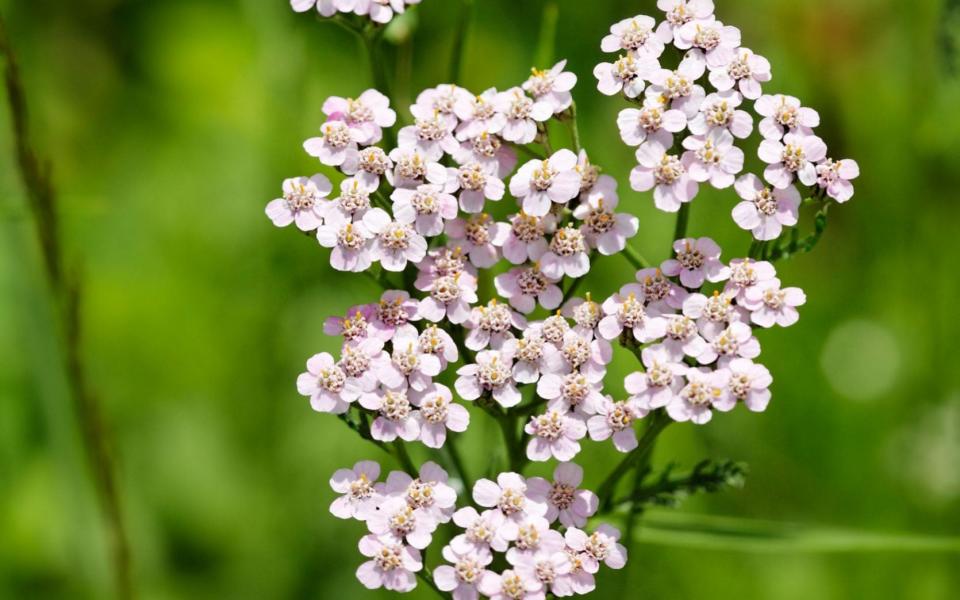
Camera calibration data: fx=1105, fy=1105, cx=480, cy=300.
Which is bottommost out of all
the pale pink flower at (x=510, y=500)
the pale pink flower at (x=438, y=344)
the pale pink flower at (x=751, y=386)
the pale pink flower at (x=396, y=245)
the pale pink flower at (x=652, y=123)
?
the pale pink flower at (x=510, y=500)

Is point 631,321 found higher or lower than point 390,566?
higher

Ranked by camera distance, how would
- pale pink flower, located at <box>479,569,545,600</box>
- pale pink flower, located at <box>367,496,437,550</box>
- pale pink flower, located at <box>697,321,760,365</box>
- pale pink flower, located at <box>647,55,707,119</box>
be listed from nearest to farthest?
pale pink flower, located at <box>479,569,545,600</box> < pale pink flower, located at <box>367,496,437,550</box> < pale pink flower, located at <box>697,321,760,365</box> < pale pink flower, located at <box>647,55,707,119</box>

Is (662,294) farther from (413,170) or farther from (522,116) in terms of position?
(413,170)

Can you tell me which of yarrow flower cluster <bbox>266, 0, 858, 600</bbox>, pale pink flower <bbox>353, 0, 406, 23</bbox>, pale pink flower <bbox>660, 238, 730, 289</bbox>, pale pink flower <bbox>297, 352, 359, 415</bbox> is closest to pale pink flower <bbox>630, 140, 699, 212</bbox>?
yarrow flower cluster <bbox>266, 0, 858, 600</bbox>

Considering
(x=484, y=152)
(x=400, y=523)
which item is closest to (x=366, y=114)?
(x=484, y=152)

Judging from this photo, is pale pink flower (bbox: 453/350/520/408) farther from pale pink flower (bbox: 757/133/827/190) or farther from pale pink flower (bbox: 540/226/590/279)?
pale pink flower (bbox: 757/133/827/190)

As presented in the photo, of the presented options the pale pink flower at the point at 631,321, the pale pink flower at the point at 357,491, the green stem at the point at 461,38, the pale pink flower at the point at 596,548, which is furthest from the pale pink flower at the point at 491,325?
the green stem at the point at 461,38

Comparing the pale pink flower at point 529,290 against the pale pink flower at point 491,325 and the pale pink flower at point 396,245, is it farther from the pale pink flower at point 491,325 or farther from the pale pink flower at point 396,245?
the pale pink flower at point 396,245
